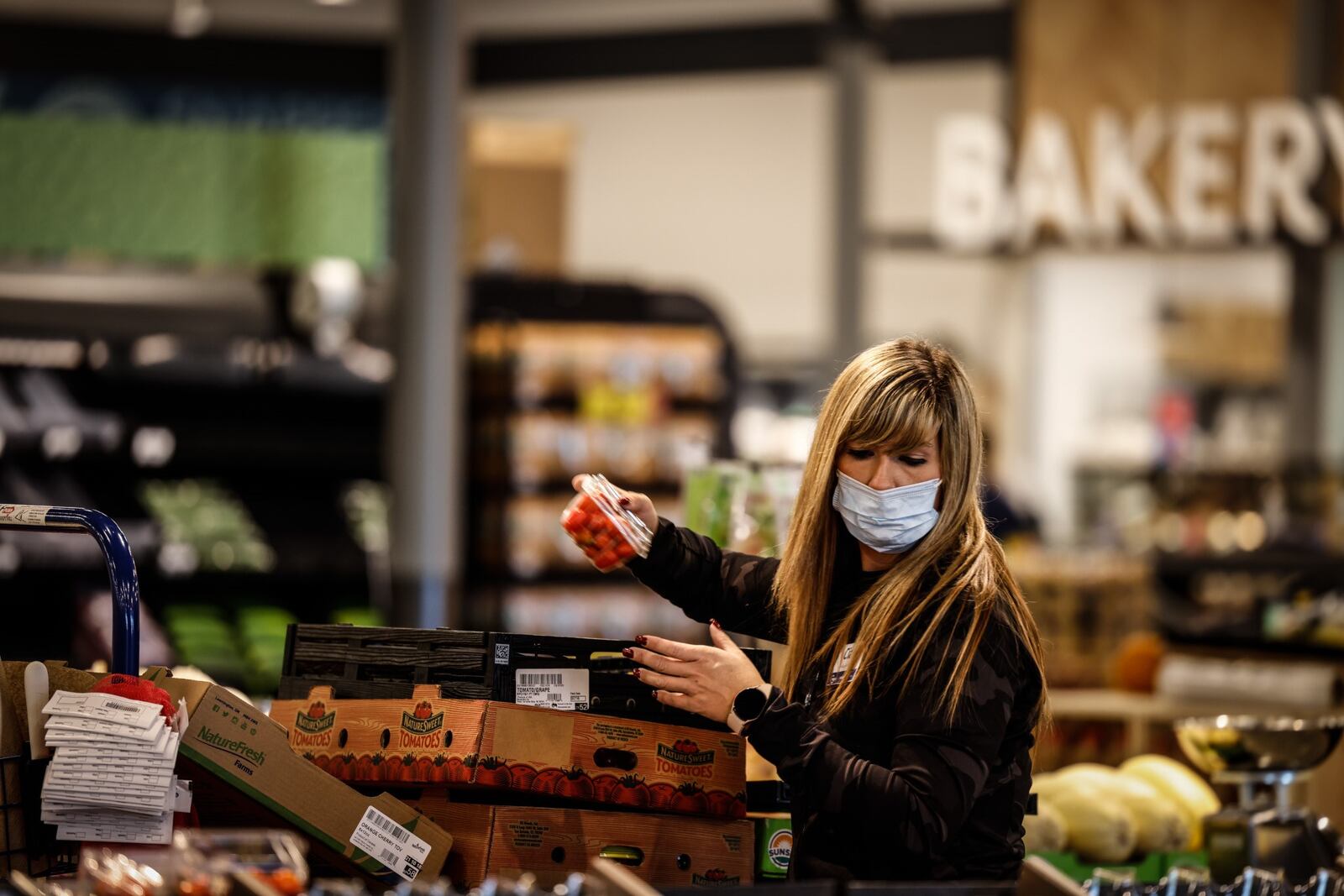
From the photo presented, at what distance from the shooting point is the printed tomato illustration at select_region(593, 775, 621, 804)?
242 centimetres

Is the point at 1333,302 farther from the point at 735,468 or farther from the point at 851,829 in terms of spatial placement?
the point at 851,829

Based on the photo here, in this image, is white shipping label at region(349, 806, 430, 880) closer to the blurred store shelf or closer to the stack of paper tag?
the stack of paper tag

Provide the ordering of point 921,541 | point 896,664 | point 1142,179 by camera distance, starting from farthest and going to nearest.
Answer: point 1142,179, point 921,541, point 896,664

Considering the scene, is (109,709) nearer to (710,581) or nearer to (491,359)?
(710,581)

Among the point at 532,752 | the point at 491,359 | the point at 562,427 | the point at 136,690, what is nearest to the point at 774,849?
the point at 532,752

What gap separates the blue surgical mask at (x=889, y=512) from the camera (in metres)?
2.21

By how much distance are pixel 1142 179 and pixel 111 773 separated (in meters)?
7.97

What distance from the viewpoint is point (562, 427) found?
803 centimetres

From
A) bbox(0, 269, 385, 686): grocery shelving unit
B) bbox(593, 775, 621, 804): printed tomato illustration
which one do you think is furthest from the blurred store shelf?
bbox(0, 269, 385, 686): grocery shelving unit

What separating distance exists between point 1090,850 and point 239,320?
574cm

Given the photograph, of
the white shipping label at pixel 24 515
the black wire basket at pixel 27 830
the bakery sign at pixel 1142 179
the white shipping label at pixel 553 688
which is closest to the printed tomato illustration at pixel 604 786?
the white shipping label at pixel 553 688

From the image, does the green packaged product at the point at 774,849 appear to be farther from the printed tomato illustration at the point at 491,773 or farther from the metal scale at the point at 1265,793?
the metal scale at the point at 1265,793

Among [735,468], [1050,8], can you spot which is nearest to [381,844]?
[735,468]

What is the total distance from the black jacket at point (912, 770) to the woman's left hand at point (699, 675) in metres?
0.11
